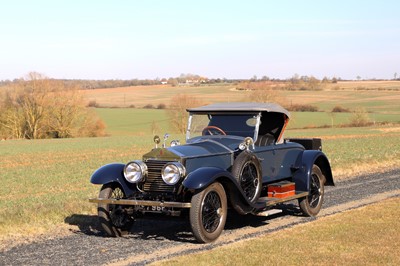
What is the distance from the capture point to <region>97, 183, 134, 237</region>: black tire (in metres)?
9.56

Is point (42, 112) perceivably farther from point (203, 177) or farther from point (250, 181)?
point (203, 177)

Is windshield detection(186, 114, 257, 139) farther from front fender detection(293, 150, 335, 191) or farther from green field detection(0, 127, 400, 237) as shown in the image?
green field detection(0, 127, 400, 237)

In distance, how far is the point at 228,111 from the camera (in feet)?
35.4

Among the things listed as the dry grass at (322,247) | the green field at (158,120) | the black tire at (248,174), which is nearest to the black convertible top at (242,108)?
the black tire at (248,174)

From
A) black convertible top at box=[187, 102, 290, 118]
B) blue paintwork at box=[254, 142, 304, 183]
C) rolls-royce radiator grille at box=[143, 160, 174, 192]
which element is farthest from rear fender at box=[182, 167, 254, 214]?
black convertible top at box=[187, 102, 290, 118]

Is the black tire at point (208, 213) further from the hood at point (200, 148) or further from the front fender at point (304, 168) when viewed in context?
the front fender at point (304, 168)

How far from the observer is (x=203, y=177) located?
28.7 ft

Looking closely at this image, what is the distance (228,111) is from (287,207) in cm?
273

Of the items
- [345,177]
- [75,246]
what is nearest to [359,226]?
[75,246]

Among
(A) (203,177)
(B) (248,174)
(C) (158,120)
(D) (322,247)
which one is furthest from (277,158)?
(C) (158,120)

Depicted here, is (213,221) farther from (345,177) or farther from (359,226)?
(345,177)

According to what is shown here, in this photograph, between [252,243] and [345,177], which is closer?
[252,243]

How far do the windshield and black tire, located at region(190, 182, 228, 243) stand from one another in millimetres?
1674

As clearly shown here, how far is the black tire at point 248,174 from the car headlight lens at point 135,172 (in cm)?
135
